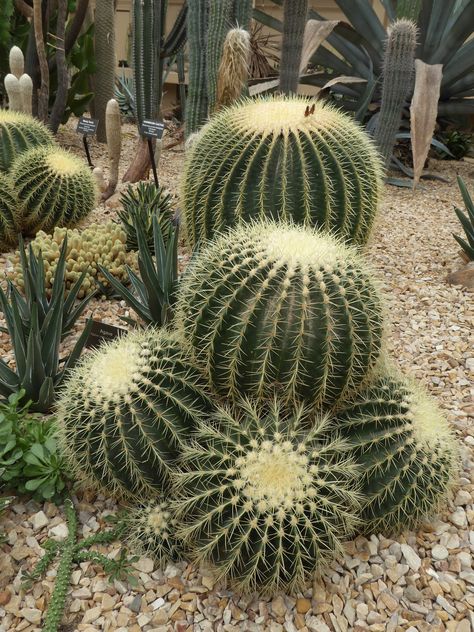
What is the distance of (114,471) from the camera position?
1.65 metres

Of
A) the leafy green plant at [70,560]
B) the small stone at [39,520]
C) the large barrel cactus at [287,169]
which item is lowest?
the small stone at [39,520]

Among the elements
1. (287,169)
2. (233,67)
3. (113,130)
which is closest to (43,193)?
(113,130)

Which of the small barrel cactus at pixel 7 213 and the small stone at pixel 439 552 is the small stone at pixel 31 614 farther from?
the small barrel cactus at pixel 7 213

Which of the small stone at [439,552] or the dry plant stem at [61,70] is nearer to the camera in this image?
the small stone at [439,552]

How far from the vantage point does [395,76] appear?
16.7 ft

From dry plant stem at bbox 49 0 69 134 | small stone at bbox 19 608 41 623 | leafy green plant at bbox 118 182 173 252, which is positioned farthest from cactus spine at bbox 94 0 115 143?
small stone at bbox 19 608 41 623

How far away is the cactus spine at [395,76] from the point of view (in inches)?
196

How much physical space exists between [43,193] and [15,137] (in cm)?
78

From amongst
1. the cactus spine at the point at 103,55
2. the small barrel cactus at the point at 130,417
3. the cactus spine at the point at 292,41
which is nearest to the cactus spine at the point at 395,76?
the cactus spine at the point at 292,41

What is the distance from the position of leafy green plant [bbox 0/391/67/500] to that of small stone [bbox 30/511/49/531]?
54 millimetres

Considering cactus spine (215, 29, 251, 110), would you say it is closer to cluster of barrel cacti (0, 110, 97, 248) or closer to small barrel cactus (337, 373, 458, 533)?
cluster of barrel cacti (0, 110, 97, 248)

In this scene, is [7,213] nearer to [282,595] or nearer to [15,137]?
[15,137]

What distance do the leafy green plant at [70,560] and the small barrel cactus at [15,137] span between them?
130 inches

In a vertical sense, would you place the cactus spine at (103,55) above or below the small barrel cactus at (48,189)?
above
